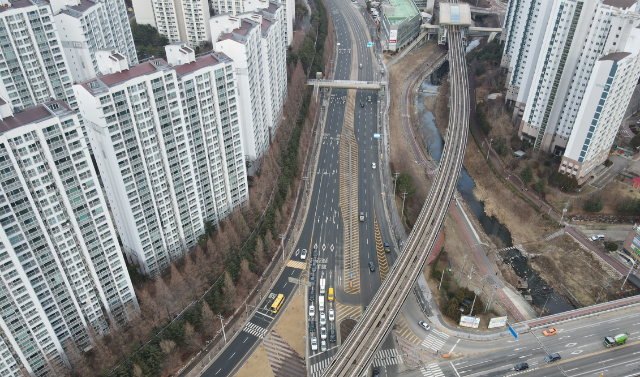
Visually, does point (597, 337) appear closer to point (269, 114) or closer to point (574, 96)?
A: point (574, 96)

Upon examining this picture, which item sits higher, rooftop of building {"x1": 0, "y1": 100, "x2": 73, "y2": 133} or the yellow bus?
rooftop of building {"x1": 0, "y1": 100, "x2": 73, "y2": 133}

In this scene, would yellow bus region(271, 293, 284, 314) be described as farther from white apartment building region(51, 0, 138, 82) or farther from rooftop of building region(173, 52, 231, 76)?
white apartment building region(51, 0, 138, 82)

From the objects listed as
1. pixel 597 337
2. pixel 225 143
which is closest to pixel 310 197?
pixel 225 143

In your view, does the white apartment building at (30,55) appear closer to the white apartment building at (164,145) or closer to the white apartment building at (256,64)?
the white apartment building at (164,145)

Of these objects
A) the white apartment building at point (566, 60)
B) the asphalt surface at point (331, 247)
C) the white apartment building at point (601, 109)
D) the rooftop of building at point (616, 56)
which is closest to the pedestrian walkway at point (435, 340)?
the asphalt surface at point (331, 247)

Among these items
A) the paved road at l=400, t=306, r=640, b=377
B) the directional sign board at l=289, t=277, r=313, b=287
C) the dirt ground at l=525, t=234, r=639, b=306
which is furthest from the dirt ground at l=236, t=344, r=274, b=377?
the dirt ground at l=525, t=234, r=639, b=306

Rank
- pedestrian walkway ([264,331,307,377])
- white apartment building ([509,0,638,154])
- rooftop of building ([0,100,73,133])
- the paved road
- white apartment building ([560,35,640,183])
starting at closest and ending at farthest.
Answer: rooftop of building ([0,100,73,133]), pedestrian walkway ([264,331,307,377]), the paved road, white apartment building ([560,35,640,183]), white apartment building ([509,0,638,154])
